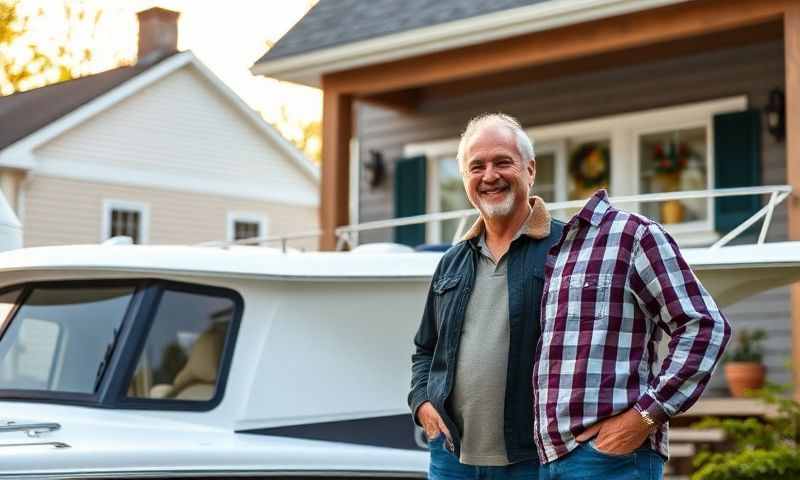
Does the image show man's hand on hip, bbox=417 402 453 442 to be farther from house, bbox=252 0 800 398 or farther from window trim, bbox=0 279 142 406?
house, bbox=252 0 800 398

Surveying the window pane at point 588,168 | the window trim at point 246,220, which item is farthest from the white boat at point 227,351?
the window trim at point 246,220

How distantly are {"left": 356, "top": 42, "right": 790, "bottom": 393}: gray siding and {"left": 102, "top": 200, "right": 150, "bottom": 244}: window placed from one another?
9.23m

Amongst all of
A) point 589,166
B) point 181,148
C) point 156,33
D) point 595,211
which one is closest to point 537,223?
point 595,211

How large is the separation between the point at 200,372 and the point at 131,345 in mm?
325

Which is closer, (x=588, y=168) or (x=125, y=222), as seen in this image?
(x=588, y=168)

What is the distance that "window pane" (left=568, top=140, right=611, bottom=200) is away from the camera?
37.9ft

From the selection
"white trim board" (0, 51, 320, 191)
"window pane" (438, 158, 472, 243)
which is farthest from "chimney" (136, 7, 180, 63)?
"window pane" (438, 158, 472, 243)

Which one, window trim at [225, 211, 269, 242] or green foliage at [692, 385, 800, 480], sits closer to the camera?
green foliage at [692, 385, 800, 480]

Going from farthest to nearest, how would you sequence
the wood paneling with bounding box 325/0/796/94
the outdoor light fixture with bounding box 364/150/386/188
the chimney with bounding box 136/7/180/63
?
the chimney with bounding box 136/7/180/63 < the outdoor light fixture with bounding box 364/150/386/188 < the wood paneling with bounding box 325/0/796/94

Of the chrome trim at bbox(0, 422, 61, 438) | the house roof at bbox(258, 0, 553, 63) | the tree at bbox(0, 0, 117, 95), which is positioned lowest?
the chrome trim at bbox(0, 422, 61, 438)

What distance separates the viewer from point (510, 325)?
357 cm

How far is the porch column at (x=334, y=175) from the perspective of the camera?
11.4 meters

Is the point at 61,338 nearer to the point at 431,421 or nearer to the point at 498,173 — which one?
the point at 431,421

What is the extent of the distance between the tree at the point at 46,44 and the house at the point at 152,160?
2.30 ft
